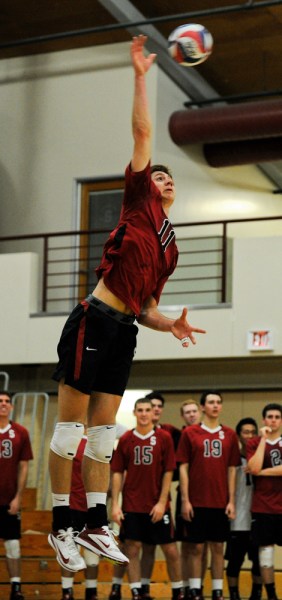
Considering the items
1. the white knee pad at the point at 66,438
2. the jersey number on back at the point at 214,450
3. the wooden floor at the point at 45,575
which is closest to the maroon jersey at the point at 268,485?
the jersey number on back at the point at 214,450

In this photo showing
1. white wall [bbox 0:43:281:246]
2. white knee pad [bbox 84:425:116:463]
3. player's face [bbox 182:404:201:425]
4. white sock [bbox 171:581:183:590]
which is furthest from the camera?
white wall [bbox 0:43:281:246]

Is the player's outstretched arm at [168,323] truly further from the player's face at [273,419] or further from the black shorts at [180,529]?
the black shorts at [180,529]

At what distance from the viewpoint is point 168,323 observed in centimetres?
553

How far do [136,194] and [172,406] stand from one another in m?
10.9

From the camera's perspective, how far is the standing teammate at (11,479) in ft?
39.2

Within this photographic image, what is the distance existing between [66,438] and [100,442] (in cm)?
21

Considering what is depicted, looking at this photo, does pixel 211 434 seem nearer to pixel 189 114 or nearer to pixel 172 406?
pixel 172 406

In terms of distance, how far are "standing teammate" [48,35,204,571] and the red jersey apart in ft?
20.4

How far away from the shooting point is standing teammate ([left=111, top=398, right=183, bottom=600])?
11.3 m

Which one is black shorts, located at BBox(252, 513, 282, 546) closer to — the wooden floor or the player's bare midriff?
the wooden floor

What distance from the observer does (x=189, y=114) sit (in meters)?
16.6

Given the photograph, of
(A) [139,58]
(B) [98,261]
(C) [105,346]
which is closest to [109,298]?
(C) [105,346]

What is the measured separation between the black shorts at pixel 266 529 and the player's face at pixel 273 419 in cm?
95

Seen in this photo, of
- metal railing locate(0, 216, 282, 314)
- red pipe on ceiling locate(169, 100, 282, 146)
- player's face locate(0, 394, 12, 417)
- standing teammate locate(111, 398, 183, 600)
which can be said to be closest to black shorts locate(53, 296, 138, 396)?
standing teammate locate(111, 398, 183, 600)
